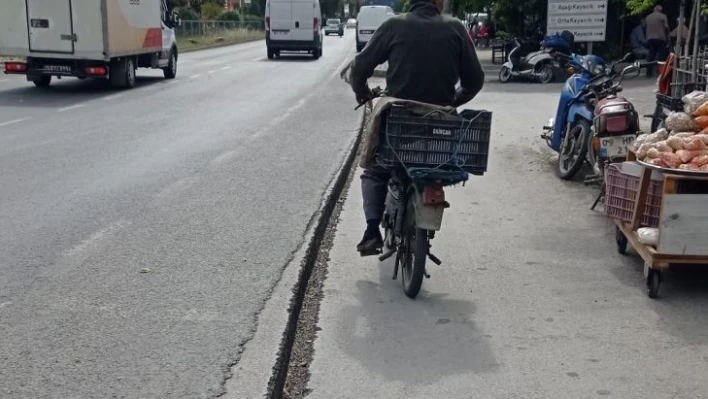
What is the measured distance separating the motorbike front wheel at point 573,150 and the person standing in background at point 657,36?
13.0 m

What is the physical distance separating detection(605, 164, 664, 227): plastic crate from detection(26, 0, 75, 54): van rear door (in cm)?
1540

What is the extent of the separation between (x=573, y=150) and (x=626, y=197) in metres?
3.12

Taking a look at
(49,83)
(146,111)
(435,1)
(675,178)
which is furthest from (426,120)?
(49,83)

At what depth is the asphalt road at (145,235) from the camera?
459 centimetres

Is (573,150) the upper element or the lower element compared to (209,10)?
upper

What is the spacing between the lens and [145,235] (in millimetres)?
7277

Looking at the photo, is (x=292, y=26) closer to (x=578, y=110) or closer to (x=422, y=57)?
(x=578, y=110)

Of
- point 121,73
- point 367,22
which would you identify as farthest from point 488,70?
point 367,22

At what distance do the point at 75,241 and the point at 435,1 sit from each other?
3331 mm

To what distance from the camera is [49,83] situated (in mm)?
21781

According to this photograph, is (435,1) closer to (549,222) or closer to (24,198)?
(549,222)

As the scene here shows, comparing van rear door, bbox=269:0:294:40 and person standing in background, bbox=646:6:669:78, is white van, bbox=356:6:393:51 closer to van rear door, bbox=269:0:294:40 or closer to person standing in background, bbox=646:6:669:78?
van rear door, bbox=269:0:294:40

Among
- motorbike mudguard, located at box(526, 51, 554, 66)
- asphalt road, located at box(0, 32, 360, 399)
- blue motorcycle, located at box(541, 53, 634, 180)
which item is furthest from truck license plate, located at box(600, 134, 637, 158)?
motorbike mudguard, located at box(526, 51, 554, 66)

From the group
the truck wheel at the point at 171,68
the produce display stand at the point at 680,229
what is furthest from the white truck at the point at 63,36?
the produce display stand at the point at 680,229
